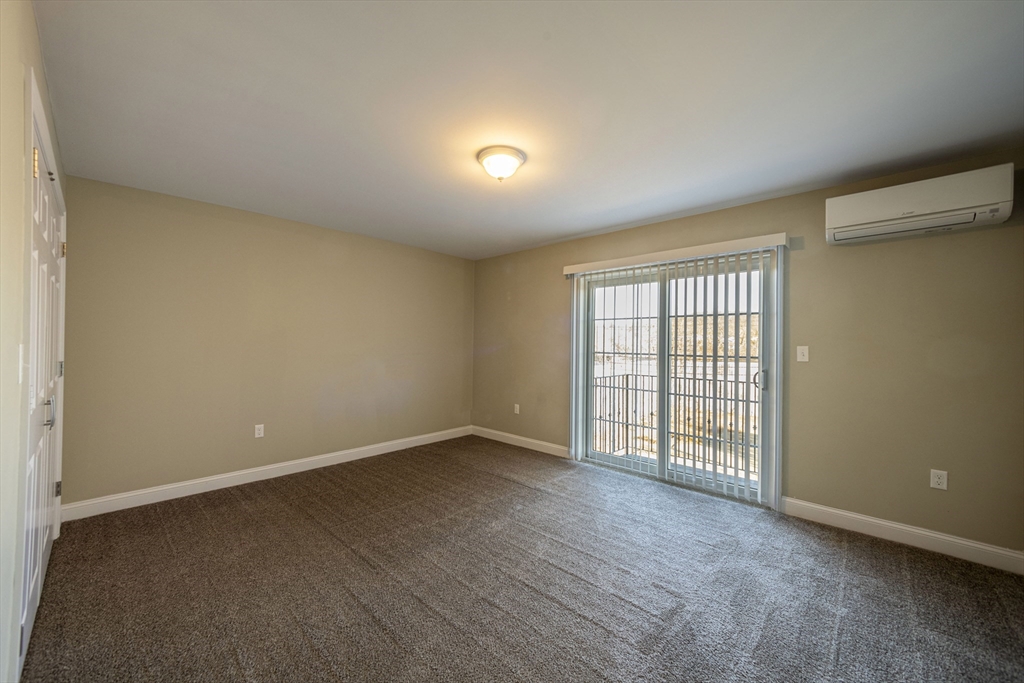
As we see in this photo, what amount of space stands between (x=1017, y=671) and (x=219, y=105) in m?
4.38

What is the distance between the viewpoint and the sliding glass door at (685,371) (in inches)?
132

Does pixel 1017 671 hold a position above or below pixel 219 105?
below

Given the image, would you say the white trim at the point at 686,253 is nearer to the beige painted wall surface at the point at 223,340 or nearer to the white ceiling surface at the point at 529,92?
the white ceiling surface at the point at 529,92

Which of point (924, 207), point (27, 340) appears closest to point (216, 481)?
point (27, 340)

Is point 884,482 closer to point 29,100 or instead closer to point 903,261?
point 903,261

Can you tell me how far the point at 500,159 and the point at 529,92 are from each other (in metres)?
0.59

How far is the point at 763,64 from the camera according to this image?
1.78m

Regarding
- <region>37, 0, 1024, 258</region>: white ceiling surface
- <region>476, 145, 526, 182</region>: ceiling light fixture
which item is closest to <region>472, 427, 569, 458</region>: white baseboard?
<region>37, 0, 1024, 258</region>: white ceiling surface

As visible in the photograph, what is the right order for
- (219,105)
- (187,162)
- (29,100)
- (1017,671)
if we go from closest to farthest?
(29,100) < (1017,671) < (219,105) < (187,162)

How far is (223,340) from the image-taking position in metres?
3.66

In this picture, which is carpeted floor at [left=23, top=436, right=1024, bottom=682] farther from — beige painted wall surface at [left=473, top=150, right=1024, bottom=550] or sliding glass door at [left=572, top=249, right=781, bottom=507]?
sliding glass door at [left=572, top=249, right=781, bottom=507]

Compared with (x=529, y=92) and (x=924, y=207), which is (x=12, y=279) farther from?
(x=924, y=207)

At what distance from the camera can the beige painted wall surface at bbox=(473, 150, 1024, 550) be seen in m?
2.49

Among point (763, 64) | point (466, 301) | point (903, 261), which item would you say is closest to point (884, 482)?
point (903, 261)
